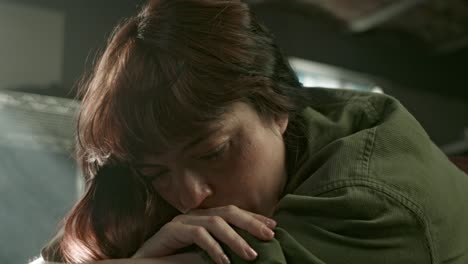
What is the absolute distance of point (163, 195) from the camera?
98cm

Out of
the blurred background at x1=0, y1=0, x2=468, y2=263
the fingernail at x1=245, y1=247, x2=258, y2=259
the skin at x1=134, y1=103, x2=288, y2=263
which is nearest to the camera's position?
the fingernail at x1=245, y1=247, x2=258, y2=259

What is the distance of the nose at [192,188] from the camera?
2.97ft

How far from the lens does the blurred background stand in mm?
3041

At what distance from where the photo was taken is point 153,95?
89 centimetres

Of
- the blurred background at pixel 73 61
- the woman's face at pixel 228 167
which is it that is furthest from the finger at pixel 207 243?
the blurred background at pixel 73 61

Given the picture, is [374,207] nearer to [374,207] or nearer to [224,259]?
[374,207]

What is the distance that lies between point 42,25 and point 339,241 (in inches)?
104

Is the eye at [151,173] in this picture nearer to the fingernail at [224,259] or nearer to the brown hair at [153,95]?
the brown hair at [153,95]

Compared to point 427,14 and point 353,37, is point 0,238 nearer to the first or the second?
point 353,37

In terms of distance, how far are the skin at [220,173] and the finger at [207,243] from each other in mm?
15

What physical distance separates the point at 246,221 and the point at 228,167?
15 centimetres

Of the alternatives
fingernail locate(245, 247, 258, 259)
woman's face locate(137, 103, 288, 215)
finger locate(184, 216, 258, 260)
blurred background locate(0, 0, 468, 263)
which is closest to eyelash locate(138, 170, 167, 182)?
woman's face locate(137, 103, 288, 215)

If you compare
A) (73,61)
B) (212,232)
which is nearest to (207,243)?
(212,232)

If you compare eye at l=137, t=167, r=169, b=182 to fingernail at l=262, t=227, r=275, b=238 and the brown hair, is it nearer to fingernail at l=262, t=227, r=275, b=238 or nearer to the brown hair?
the brown hair
